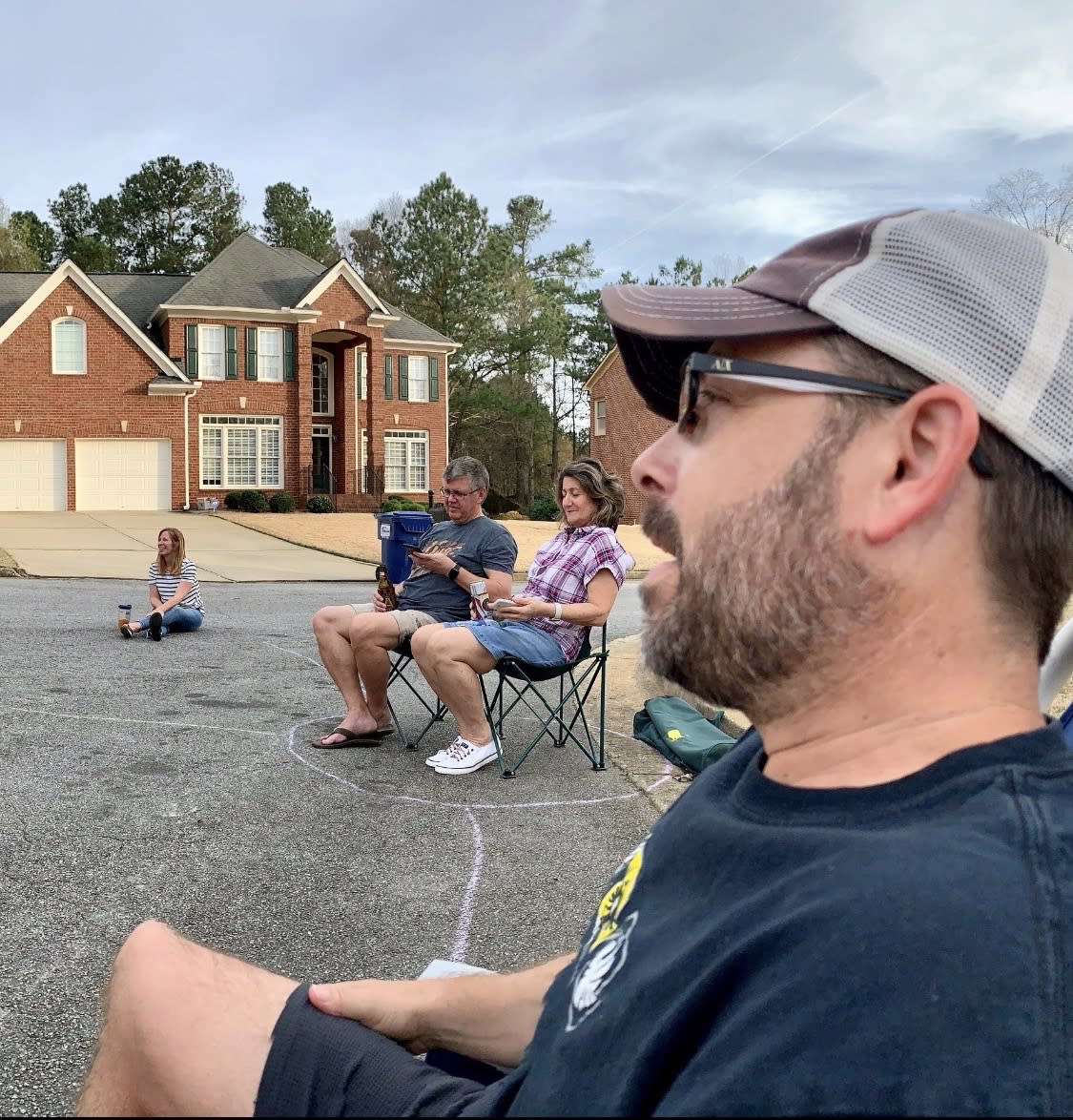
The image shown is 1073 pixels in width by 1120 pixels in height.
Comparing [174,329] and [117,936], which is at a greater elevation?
[174,329]

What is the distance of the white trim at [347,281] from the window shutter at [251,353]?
1704 mm

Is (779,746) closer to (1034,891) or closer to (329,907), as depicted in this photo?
(1034,891)

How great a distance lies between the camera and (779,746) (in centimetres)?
113

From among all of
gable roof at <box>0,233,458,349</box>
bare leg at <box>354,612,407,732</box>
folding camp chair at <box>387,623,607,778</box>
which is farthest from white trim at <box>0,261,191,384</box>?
bare leg at <box>354,612,407,732</box>

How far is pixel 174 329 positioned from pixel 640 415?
15279 mm

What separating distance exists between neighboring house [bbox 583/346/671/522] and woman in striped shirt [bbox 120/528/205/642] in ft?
83.8

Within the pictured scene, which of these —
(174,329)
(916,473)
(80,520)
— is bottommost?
(80,520)

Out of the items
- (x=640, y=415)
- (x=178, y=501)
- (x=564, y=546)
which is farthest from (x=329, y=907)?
(x=640, y=415)

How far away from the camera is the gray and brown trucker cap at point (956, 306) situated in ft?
3.35

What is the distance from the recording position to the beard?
3.51 ft

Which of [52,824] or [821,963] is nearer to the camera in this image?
[821,963]

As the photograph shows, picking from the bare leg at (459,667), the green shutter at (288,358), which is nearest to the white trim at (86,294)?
the green shutter at (288,358)

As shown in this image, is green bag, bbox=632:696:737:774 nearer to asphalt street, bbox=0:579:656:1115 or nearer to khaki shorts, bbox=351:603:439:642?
asphalt street, bbox=0:579:656:1115

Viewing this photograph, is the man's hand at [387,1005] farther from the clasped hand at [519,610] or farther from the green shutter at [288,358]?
the green shutter at [288,358]
